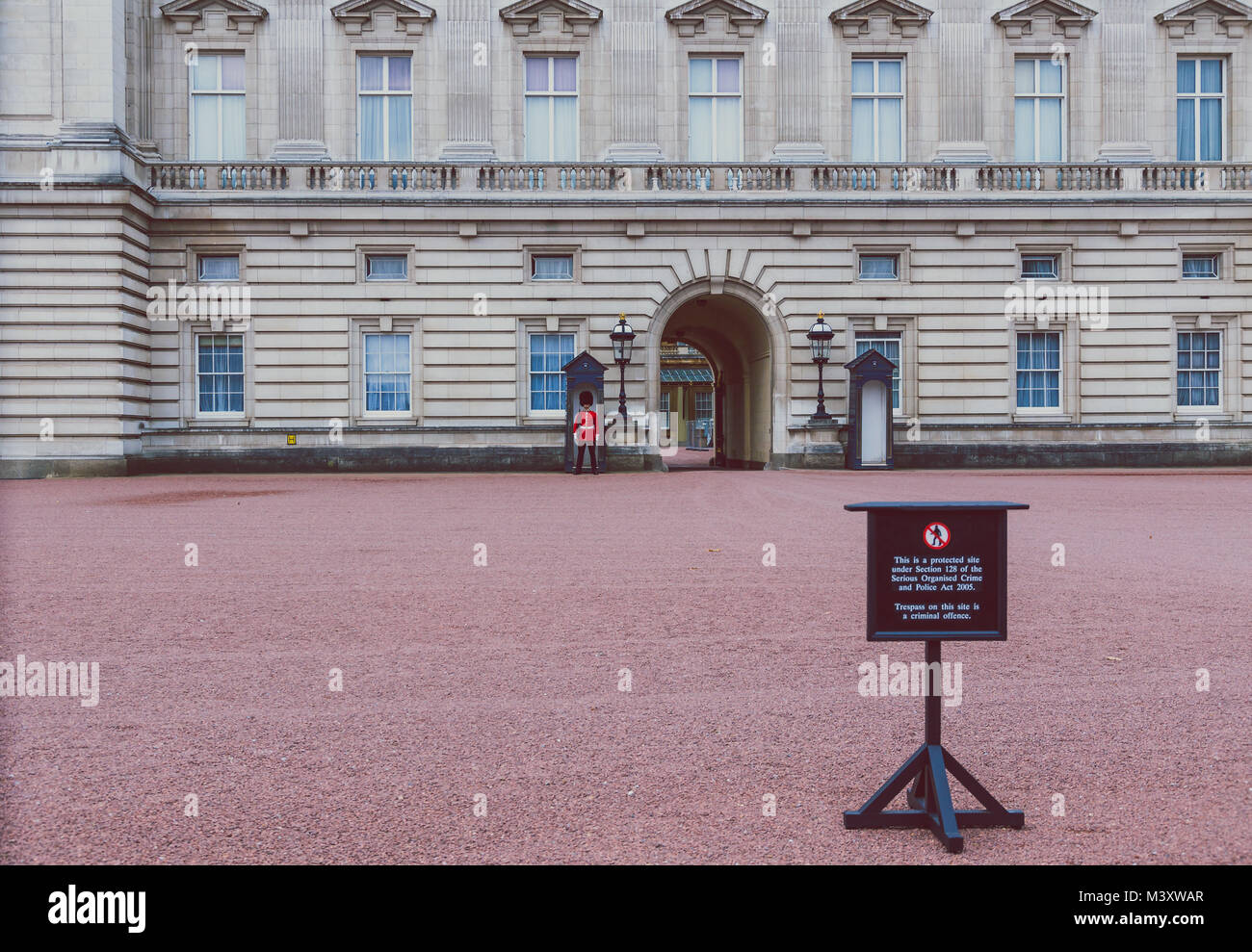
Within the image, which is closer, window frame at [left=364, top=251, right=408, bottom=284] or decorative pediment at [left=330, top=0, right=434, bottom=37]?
decorative pediment at [left=330, top=0, right=434, bottom=37]

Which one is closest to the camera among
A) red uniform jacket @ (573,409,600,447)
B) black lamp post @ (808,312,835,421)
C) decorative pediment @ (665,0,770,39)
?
red uniform jacket @ (573,409,600,447)

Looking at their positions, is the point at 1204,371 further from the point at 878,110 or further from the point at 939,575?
the point at 939,575

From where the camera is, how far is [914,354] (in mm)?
29469

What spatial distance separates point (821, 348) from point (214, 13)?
18983mm

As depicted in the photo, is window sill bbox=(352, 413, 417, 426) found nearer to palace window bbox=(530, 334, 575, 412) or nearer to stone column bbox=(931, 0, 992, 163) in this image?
palace window bbox=(530, 334, 575, 412)

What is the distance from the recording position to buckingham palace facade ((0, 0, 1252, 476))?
28656 millimetres

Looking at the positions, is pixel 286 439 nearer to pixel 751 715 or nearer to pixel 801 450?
pixel 801 450

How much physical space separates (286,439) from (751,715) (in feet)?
82.3

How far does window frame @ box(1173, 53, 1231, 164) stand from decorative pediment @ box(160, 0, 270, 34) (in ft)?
84.1

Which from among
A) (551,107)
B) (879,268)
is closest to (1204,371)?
(879,268)

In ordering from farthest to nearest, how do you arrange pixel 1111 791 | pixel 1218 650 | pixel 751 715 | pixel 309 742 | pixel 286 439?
pixel 286 439 < pixel 1218 650 < pixel 751 715 < pixel 309 742 < pixel 1111 791

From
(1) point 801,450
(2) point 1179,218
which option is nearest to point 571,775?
(1) point 801,450

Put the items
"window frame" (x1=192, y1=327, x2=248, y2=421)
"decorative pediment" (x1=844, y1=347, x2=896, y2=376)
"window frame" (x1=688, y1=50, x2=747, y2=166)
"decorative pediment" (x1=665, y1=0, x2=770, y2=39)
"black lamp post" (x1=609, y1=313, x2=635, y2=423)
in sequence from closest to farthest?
"black lamp post" (x1=609, y1=313, x2=635, y2=423), "decorative pediment" (x1=844, y1=347, x2=896, y2=376), "window frame" (x1=192, y1=327, x2=248, y2=421), "decorative pediment" (x1=665, y1=0, x2=770, y2=39), "window frame" (x1=688, y1=50, x2=747, y2=166)

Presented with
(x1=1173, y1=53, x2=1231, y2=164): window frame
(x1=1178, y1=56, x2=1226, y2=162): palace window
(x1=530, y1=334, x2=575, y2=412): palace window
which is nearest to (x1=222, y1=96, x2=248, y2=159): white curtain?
(x1=530, y1=334, x2=575, y2=412): palace window
